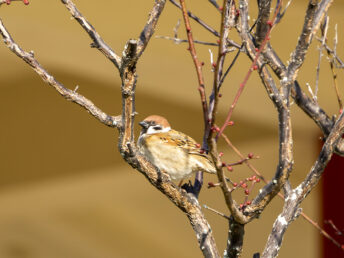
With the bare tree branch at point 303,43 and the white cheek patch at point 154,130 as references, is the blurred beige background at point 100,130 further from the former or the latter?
the bare tree branch at point 303,43

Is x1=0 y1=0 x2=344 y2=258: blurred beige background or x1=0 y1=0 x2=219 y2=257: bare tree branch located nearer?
x1=0 y1=0 x2=219 y2=257: bare tree branch

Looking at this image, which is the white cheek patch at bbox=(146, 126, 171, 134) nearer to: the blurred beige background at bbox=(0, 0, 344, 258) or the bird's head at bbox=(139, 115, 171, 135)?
the bird's head at bbox=(139, 115, 171, 135)

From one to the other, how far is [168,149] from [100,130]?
250 cm

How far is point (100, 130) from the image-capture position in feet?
19.3

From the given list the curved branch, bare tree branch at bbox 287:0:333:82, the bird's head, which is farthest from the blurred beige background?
bare tree branch at bbox 287:0:333:82

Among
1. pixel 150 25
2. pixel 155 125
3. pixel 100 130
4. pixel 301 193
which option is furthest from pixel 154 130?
pixel 100 130

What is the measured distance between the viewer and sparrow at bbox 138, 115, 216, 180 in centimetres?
336

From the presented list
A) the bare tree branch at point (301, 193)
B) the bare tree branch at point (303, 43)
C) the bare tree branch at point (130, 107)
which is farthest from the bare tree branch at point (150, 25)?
the bare tree branch at point (301, 193)

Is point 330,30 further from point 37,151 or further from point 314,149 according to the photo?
point 37,151

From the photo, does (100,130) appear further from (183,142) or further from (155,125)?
(183,142)

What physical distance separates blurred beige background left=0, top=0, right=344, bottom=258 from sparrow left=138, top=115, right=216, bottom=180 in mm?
1639

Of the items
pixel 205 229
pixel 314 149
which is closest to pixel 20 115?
pixel 314 149

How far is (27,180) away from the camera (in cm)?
575

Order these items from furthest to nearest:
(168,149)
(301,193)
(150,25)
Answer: (168,149) < (301,193) < (150,25)
